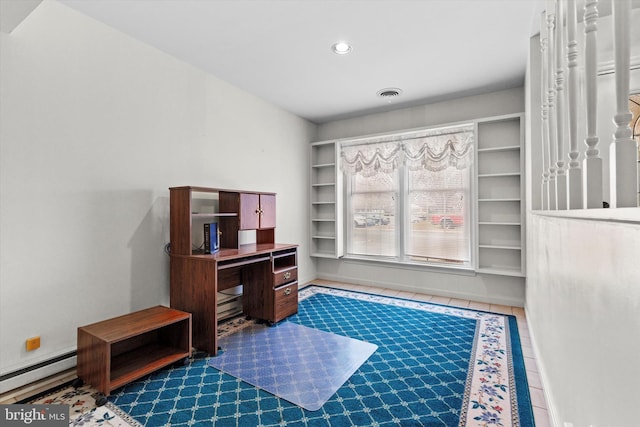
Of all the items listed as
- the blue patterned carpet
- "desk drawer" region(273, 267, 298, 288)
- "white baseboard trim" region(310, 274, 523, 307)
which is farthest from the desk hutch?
"white baseboard trim" region(310, 274, 523, 307)

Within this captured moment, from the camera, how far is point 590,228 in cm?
97

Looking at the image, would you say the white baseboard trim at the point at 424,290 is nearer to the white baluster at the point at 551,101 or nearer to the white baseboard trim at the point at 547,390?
the white baseboard trim at the point at 547,390

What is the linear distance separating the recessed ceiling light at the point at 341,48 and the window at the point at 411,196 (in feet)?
5.81

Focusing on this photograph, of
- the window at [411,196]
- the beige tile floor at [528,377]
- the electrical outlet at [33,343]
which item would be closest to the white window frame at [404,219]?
the window at [411,196]

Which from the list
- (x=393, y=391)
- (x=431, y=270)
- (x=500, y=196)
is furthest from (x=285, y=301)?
(x=500, y=196)

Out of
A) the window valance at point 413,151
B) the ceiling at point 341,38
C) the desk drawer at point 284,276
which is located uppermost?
the ceiling at point 341,38

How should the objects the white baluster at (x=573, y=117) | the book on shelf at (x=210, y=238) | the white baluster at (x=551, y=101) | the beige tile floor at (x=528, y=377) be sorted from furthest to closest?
the book on shelf at (x=210, y=238) < the beige tile floor at (x=528, y=377) < the white baluster at (x=551, y=101) < the white baluster at (x=573, y=117)

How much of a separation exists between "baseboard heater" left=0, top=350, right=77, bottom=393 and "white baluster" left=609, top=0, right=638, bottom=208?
10.5ft

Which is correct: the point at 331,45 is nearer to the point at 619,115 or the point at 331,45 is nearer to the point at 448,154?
the point at 448,154

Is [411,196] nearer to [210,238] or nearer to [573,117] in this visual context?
[210,238]

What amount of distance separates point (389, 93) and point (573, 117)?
3.05 metres

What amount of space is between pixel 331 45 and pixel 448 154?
2190 millimetres

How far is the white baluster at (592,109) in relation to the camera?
0.89m

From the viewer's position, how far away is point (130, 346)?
8.16 feet
